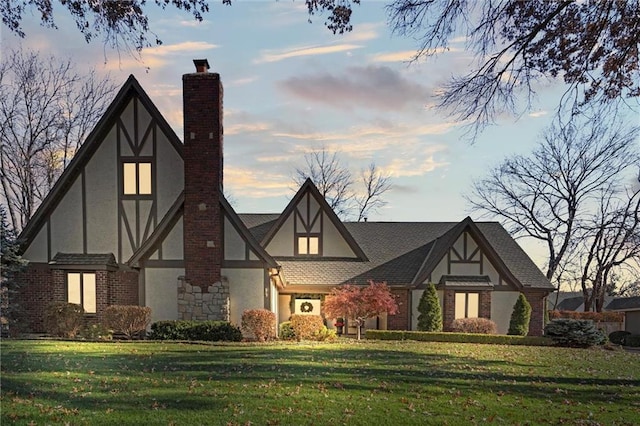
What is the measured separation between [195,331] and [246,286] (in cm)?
230

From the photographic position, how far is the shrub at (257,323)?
14656 mm

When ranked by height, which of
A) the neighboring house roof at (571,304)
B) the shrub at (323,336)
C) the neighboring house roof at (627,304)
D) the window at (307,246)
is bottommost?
the neighboring house roof at (571,304)

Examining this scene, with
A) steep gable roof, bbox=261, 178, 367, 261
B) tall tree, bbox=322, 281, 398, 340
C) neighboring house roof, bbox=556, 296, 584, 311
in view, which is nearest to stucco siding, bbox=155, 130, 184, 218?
steep gable roof, bbox=261, 178, 367, 261

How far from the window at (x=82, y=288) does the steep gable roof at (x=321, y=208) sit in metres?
7.80

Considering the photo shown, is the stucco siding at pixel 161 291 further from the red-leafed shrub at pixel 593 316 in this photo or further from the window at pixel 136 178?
the red-leafed shrub at pixel 593 316

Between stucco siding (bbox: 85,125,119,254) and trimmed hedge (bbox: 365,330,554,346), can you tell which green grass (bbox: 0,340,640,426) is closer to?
trimmed hedge (bbox: 365,330,554,346)

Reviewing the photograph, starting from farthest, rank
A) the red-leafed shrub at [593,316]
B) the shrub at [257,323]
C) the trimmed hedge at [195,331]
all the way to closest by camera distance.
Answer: the red-leafed shrub at [593,316] → the shrub at [257,323] → the trimmed hedge at [195,331]

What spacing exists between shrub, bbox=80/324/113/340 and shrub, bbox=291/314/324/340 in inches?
234

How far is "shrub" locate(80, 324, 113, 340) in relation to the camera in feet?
46.6

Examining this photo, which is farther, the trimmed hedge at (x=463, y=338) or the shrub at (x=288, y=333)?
the trimmed hedge at (x=463, y=338)

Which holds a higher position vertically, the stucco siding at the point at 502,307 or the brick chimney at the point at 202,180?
the brick chimney at the point at 202,180

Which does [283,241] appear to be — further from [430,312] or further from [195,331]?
[195,331]

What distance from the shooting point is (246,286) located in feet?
51.3

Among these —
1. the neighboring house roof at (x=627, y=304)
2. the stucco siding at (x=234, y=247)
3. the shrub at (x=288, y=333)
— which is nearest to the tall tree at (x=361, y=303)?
the shrub at (x=288, y=333)
